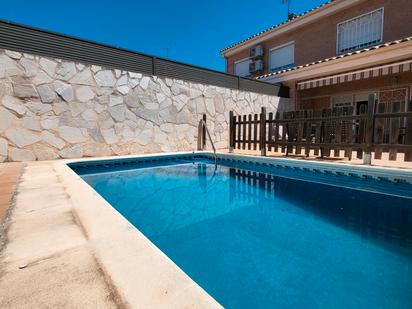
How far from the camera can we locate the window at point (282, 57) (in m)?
13.8

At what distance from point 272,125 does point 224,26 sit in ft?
52.0

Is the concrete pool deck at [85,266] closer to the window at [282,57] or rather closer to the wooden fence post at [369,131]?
the wooden fence post at [369,131]

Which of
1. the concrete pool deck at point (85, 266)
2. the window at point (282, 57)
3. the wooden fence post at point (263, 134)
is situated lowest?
the concrete pool deck at point (85, 266)

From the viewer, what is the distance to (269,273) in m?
1.92

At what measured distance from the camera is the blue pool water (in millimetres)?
1704

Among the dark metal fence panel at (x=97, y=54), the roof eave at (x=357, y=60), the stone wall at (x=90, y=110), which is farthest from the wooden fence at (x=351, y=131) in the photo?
the roof eave at (x=357, y=60)

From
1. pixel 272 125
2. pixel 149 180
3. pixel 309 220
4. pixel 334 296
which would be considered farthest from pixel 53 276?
pixel 272 125

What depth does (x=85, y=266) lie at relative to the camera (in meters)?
1.28

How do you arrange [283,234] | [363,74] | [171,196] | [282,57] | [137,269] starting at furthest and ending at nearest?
1. [282,57]
2. [363,74]
3. [171,196]
4. [283,234]
5. [137,269]

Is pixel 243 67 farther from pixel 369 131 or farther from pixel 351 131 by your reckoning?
pixel 369 131

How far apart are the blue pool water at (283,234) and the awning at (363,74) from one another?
642 cm

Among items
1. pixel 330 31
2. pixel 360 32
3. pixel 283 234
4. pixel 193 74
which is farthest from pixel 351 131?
pixel 330 31

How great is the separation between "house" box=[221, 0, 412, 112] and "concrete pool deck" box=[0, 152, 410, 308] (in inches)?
382

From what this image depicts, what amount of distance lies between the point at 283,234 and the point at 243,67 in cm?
1581
